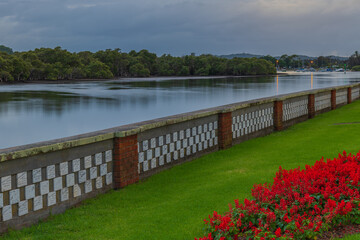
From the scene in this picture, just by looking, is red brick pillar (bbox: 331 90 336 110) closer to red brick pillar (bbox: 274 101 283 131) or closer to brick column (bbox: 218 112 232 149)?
red brick pillar (bbox: 274 101 283 131)

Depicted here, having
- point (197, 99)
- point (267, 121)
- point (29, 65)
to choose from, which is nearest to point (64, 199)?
point (267, 121)

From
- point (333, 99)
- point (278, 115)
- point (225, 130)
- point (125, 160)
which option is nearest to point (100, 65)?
point (333, 99)

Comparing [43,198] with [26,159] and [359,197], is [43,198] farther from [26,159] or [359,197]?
[359,197]

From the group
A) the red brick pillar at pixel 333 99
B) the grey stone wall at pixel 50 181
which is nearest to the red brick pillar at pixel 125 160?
the grey stone wall at pixel 50 181

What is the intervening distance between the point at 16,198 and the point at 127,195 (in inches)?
80.8

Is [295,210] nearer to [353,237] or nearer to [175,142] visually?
[353,237]

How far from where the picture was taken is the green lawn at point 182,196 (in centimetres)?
561

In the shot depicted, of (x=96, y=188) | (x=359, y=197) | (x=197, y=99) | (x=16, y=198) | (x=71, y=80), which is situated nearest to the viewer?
(x=359, y=197)

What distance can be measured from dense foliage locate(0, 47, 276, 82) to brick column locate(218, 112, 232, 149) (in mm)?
105850

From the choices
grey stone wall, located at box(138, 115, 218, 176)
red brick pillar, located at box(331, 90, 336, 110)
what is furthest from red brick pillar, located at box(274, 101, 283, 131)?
red brick pillar, located at box(331, 90, 336, 110)

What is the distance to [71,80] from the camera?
14088 centimetres

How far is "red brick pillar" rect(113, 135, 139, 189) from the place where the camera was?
7.38 m

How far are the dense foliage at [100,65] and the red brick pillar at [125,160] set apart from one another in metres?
108

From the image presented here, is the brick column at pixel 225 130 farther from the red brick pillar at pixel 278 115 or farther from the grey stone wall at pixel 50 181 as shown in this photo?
the grey stone wall at pixel 50 181
